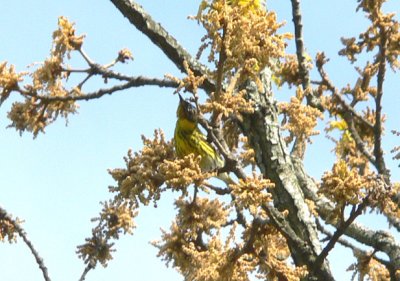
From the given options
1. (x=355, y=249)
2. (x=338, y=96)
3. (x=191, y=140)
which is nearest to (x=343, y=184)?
(x=355, y=249)

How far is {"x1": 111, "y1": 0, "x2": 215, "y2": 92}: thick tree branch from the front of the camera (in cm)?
522

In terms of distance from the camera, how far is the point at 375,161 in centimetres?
539

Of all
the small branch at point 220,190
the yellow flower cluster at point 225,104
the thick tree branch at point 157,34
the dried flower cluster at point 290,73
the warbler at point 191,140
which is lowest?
the small branch at point 220,190

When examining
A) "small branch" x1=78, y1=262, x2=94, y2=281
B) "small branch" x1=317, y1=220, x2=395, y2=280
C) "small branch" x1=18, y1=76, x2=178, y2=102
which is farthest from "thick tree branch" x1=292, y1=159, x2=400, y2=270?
"small branch" x1=78, y1=262, x2=94, y2=281

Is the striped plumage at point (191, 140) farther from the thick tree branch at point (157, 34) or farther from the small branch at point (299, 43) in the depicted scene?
the small branch at point (299, 43)

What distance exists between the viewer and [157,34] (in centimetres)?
527

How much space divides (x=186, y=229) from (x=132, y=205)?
34 centimetres

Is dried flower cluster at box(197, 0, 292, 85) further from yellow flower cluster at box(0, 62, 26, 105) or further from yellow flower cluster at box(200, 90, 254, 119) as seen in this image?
yellow flower cluster at box(0, 62, 26, 105)

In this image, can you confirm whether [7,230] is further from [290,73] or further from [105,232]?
[290,73]

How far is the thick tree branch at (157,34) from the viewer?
522cm

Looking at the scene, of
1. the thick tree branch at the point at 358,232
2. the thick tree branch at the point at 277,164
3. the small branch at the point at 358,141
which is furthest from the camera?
the small branch at the point at 358,141

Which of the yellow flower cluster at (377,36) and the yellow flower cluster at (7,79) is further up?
the yellow flower cluster at (377,36)

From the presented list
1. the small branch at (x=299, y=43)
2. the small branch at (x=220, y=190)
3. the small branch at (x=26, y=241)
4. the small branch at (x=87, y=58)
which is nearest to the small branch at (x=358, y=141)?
the small branch at (x=299, y=43)

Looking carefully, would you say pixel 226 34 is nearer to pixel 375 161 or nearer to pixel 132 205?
pixel 132 205
